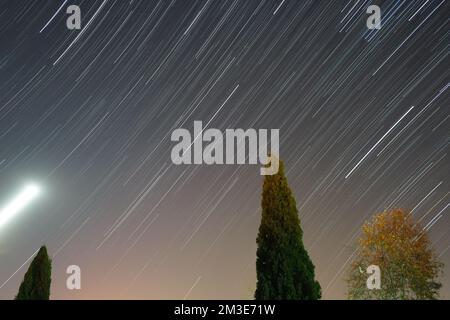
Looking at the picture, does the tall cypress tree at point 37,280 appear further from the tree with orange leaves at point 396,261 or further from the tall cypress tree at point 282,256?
the tree with orange leaves at point 396,261

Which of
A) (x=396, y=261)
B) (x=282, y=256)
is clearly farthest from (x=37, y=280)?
(x=396, y=261)

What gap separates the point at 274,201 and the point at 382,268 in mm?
14546

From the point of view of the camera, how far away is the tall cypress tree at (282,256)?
15.6 metres

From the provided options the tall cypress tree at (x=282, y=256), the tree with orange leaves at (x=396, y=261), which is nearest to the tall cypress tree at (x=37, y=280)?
the tall cypress tree at (x=282, y=256)

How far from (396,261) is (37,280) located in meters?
18.7

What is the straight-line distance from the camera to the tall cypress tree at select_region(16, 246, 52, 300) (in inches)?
752

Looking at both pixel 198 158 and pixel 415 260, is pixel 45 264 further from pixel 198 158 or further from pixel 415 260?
pixel 415 260

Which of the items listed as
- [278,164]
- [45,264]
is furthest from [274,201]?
[45,264]

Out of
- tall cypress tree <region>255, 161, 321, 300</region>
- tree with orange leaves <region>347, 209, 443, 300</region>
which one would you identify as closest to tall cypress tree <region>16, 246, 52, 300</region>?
tall cypress tree <region>255, 161, 321, 300</region>

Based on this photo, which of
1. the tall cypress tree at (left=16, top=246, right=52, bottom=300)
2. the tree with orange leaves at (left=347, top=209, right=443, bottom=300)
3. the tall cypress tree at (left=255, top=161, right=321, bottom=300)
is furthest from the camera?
the tree with orange leaves at (left=347, top=209, right=443, bottom=300)

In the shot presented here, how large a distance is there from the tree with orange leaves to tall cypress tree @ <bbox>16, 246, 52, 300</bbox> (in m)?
17.3

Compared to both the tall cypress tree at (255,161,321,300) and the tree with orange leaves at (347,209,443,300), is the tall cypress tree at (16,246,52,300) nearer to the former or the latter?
the tall cypress tree at (255,161,321,300)

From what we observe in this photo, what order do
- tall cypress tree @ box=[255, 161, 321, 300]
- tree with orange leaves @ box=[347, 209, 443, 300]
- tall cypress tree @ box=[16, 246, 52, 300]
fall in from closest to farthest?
tall cypress tree @ box=[255, 161, 321, 300]
tall cypress tree @ box=[16, 246, 52, 300]
tree with orange leaves @ box=[347, 209, 443, 300]
